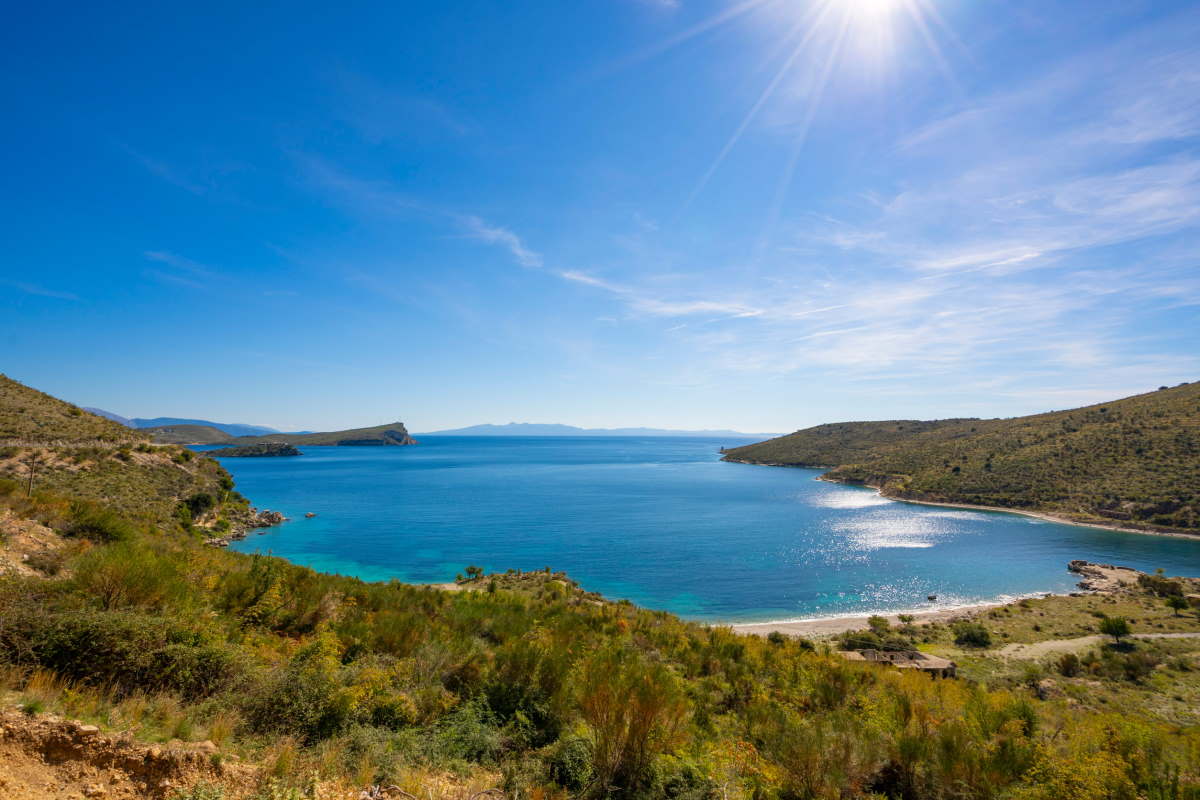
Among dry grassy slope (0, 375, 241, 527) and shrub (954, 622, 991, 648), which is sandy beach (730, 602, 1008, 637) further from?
dry grassy slope (0, 375, 241, 527)

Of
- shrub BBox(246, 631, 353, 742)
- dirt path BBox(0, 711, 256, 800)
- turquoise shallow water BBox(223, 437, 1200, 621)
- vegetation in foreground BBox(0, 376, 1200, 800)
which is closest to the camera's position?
dirt path BBox(0, 711, 256, 800)

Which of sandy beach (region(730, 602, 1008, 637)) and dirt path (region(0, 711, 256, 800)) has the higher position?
dirt path (region(0, 711, 256, 800))

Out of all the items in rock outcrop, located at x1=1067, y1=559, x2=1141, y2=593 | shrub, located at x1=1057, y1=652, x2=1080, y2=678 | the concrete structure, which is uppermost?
the concrete structure

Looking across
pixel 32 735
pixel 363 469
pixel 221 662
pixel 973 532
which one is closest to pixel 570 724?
pixel 221 662

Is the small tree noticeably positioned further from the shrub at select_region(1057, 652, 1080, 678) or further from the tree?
the tree

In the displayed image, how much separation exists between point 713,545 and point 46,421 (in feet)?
182

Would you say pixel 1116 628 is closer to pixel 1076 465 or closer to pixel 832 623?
pixel 832 623

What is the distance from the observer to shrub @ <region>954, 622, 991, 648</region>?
22.4 metres

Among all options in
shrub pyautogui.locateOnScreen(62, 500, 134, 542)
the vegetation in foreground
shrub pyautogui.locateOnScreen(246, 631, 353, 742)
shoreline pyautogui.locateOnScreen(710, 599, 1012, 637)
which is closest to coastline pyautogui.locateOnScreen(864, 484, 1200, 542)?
shoreline pyautogui.locateOnScreen(710, 599, 1012, 637)

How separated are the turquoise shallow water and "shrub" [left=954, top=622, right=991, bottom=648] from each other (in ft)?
23.4

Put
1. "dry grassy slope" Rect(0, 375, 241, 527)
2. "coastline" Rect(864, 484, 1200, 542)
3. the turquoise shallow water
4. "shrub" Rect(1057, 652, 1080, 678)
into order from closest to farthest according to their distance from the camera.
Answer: "shrub" Rect(1057, 652, 1080, 678), "dry grassy slope" Rect(0, 375, 241, 527), the turquoise shallow water, "coastline" Rect(864, 484, 1200, 542)

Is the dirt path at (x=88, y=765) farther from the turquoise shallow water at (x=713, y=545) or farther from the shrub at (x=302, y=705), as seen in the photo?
the turquoise shallow water at (x=713, y=545)

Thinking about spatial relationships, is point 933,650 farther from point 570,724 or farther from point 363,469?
point 363,469

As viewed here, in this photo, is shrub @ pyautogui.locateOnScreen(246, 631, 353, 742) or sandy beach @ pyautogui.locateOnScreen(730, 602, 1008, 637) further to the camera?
sandy beach @ pyautogui.locateOnScreen(730, 602, 1008, 637)
